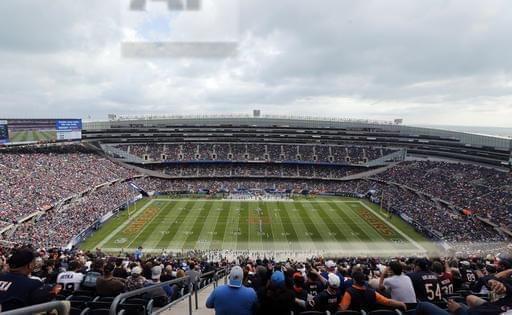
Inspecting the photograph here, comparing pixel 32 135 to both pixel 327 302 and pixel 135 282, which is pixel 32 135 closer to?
pixel 135 282

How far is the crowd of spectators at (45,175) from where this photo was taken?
36.5 metres

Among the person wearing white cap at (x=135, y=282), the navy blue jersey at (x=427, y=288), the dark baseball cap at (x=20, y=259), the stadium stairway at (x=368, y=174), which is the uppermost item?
the dark baseball cap at (x=20, y=259)

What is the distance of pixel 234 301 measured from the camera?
187 inches

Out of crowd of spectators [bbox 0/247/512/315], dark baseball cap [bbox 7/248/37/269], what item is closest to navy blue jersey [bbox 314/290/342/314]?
crowd of spectators [bbox 0/247/512/315]

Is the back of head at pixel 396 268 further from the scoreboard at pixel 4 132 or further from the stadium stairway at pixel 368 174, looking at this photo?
the stadium stairway at pixel 368 174

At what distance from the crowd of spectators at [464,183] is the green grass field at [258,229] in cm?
864

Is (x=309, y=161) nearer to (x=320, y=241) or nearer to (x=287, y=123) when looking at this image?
(x=287, y=123)

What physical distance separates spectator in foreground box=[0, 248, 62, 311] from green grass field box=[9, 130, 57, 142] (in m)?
62.0

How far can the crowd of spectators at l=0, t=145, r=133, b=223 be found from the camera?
36.5 meters

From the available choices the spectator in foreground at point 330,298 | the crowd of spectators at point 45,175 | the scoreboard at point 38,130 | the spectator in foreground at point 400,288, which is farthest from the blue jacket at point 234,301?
the scoreboard at point 38,130

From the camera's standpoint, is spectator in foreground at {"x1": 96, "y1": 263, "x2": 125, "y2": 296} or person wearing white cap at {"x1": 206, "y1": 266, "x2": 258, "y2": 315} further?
spectator in foreground at {"x1": 96, "y1": 263, "x2": 125, "y2": 296}

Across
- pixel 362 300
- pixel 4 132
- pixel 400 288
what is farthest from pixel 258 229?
pixel 4 132

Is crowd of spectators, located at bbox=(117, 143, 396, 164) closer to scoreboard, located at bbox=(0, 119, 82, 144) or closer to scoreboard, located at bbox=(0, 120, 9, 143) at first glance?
scoreboard, located at bbox=(0, 119, 82, 144)

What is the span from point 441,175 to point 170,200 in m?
46.0
